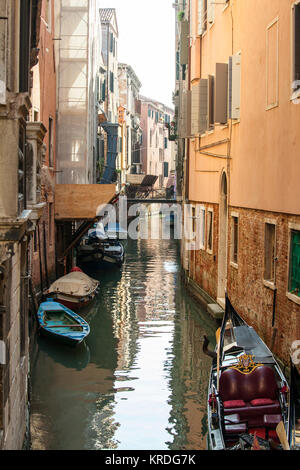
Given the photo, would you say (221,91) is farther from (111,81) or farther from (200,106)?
(111,81)

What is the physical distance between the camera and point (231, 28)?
14.4 metres

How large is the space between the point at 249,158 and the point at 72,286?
648cm

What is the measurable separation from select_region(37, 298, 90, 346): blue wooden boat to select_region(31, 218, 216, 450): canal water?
276 millimetres

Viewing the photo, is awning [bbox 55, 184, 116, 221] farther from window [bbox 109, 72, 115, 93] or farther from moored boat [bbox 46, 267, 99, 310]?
window [bbox 109, 72, 115, 93]

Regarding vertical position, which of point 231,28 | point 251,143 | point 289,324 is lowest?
point 289,324

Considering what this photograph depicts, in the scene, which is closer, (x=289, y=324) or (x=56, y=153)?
Answer: (x=289, y=324)

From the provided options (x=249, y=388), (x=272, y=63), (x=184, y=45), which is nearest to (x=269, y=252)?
(x=272, y=63)

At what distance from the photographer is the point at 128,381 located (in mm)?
11266

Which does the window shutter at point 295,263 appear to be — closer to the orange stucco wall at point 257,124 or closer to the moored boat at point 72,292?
the orange stucco wall at point 257,124

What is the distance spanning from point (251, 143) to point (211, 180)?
4.54 metres

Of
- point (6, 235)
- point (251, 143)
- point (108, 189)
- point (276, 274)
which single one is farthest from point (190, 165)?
point (6, 235)

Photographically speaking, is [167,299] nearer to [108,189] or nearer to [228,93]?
[108,189]

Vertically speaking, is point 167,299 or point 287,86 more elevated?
point 287,86

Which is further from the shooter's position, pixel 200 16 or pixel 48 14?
pixel 200 16
